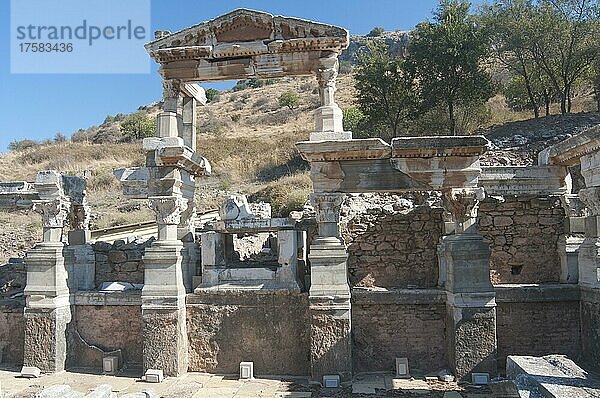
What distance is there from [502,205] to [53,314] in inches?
388

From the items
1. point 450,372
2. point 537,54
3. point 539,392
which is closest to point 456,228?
point 450,372

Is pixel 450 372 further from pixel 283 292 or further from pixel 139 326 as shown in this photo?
pixel 139 326

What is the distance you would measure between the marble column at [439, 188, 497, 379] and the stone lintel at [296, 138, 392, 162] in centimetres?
144

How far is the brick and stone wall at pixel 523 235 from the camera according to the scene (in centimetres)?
1180

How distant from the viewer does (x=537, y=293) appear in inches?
379

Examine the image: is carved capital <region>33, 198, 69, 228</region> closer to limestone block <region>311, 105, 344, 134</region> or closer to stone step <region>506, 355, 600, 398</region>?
limestone block <region>311, 105, 344, 134</region>

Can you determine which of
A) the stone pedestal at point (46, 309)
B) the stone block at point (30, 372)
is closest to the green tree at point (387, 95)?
the stone pedestal at point (46, 309)

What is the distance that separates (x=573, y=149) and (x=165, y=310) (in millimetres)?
8062

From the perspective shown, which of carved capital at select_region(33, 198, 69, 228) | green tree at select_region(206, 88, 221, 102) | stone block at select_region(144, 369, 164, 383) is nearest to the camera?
stone block at select_region(144, 369, 164, 383)

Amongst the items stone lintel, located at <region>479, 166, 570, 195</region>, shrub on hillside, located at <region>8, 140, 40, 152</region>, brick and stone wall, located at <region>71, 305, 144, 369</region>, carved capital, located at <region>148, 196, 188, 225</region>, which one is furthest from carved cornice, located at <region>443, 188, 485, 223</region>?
shrub on hillside, located at <region>8, 140, 40, 152</region>

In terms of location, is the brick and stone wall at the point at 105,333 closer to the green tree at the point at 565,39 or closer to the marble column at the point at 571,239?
the marble column at the point at 571,239

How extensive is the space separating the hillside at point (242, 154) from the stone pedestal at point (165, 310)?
877 cm

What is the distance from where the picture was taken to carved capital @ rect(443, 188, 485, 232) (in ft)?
30.6

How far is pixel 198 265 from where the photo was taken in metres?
11.1
